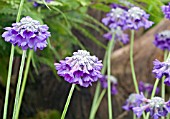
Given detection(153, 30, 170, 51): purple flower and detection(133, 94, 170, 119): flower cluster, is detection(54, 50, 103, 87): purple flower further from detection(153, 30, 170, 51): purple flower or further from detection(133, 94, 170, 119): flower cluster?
detection(153, 30, 170, 51): purple flower

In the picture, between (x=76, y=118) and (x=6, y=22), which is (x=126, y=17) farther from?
(x=76, y=118)

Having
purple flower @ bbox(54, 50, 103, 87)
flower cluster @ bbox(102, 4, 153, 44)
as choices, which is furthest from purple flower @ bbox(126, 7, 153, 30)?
purple flower @ bbox(54, 50, 103, 87)

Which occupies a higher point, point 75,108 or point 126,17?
point 126,17

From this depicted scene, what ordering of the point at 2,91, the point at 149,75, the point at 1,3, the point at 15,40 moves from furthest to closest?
the point at 149,75
the point at 2,91
the point at 1,3
the point at 15,40

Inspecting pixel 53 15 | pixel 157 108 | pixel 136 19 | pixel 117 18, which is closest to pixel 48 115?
pixel 53 15

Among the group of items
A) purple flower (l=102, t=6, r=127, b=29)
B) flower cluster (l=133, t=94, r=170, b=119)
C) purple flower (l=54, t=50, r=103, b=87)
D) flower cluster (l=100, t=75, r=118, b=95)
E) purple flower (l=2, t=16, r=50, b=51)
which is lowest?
flower cluster (l=133, t=94, r=170, b=119)

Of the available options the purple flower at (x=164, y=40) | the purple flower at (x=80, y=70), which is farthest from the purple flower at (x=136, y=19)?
the purple flower at (x=80, y=70)

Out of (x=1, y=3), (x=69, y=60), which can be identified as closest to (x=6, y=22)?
(x=1, y=3)

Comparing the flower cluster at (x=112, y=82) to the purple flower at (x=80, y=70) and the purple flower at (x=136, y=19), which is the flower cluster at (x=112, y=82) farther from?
the purple flower at (x=80, y=70)
